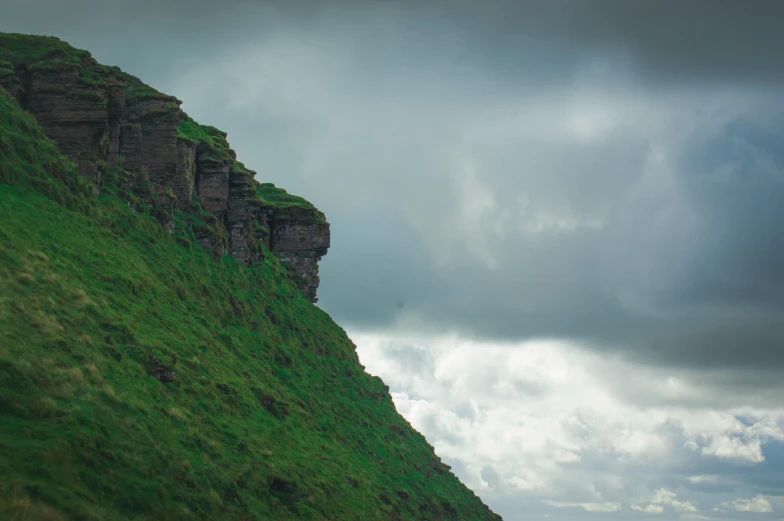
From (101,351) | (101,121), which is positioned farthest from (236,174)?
(101,351)

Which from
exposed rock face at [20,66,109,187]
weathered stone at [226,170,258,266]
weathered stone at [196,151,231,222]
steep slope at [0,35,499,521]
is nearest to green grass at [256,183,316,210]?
steep slope at [0,35,499,521]

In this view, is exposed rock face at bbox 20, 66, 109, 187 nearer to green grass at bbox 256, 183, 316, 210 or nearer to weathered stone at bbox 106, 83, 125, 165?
weathered stone at bbox 106, 83, 125, 165

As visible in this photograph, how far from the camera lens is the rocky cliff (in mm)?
91875

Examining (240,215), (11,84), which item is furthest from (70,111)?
(240,215)

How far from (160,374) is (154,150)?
46.5 m

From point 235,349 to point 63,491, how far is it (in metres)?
53.8

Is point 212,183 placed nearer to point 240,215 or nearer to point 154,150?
point 240,215

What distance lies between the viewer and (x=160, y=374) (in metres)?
68.2

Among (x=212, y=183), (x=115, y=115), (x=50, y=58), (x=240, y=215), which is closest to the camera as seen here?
(x=50, y=58)

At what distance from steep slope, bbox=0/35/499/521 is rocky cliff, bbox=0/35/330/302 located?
657mm

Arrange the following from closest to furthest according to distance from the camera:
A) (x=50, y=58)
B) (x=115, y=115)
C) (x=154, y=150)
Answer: (x=50, y=58)
(x=115, y=115)
(x=154, y=150)

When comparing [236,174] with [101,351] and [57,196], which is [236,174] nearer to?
[57,196]

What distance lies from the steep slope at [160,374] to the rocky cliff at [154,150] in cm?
66

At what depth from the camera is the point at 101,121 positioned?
92.4m
